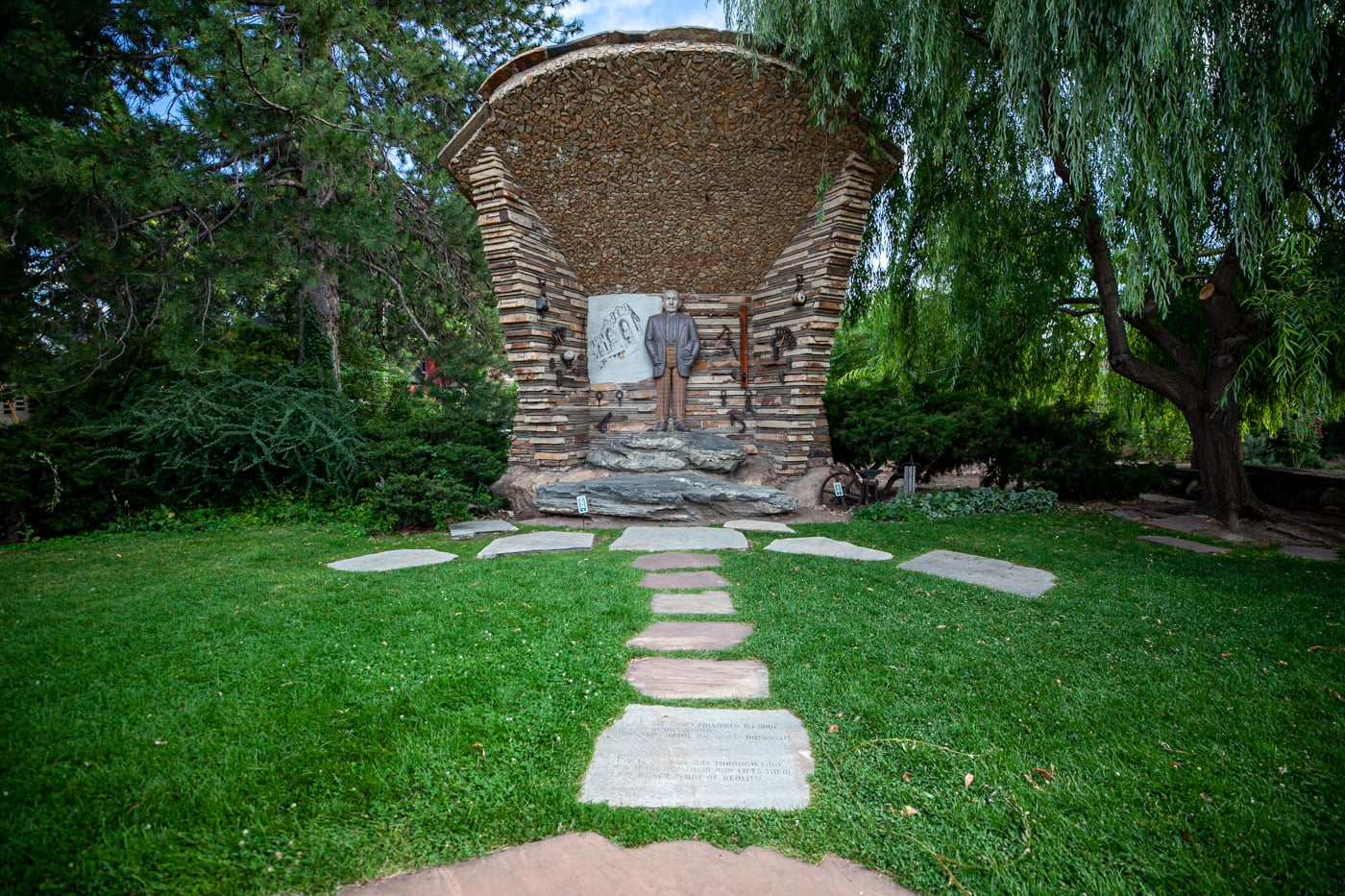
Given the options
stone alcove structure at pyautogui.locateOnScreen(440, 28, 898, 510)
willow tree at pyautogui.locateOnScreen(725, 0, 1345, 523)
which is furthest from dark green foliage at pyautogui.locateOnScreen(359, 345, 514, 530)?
willow tree at pyautogui.locateOnScreen(725, 0, 1345, 523)

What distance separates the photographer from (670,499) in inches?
260

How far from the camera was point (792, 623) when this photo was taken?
3064mm

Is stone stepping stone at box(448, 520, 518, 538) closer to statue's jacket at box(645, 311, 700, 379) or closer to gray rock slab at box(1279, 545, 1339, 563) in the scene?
statue's jacket at box(645, 311, 700, 379)

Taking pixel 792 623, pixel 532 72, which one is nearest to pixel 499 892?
pixel 792 623

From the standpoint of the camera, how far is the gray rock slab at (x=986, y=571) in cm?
374

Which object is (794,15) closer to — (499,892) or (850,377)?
(499,892)

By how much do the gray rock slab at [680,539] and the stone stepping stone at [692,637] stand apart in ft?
6.48

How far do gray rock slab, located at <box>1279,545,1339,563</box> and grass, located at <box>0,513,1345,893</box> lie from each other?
4.60 ft

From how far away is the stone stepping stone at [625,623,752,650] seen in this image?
9.14 ft

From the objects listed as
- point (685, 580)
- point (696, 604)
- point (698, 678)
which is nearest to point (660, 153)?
point (685, 580)

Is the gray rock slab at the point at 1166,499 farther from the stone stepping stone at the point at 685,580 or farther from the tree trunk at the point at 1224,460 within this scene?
the stone stepping stone at the point at 685,580

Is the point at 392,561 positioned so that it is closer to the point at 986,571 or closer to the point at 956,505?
the point at 986,571

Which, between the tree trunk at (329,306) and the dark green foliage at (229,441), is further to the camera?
the tree trunk at (329,306)

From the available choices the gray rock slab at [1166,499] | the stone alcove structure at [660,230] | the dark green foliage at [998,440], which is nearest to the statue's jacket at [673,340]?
the stone alcove structure at [660,230]
